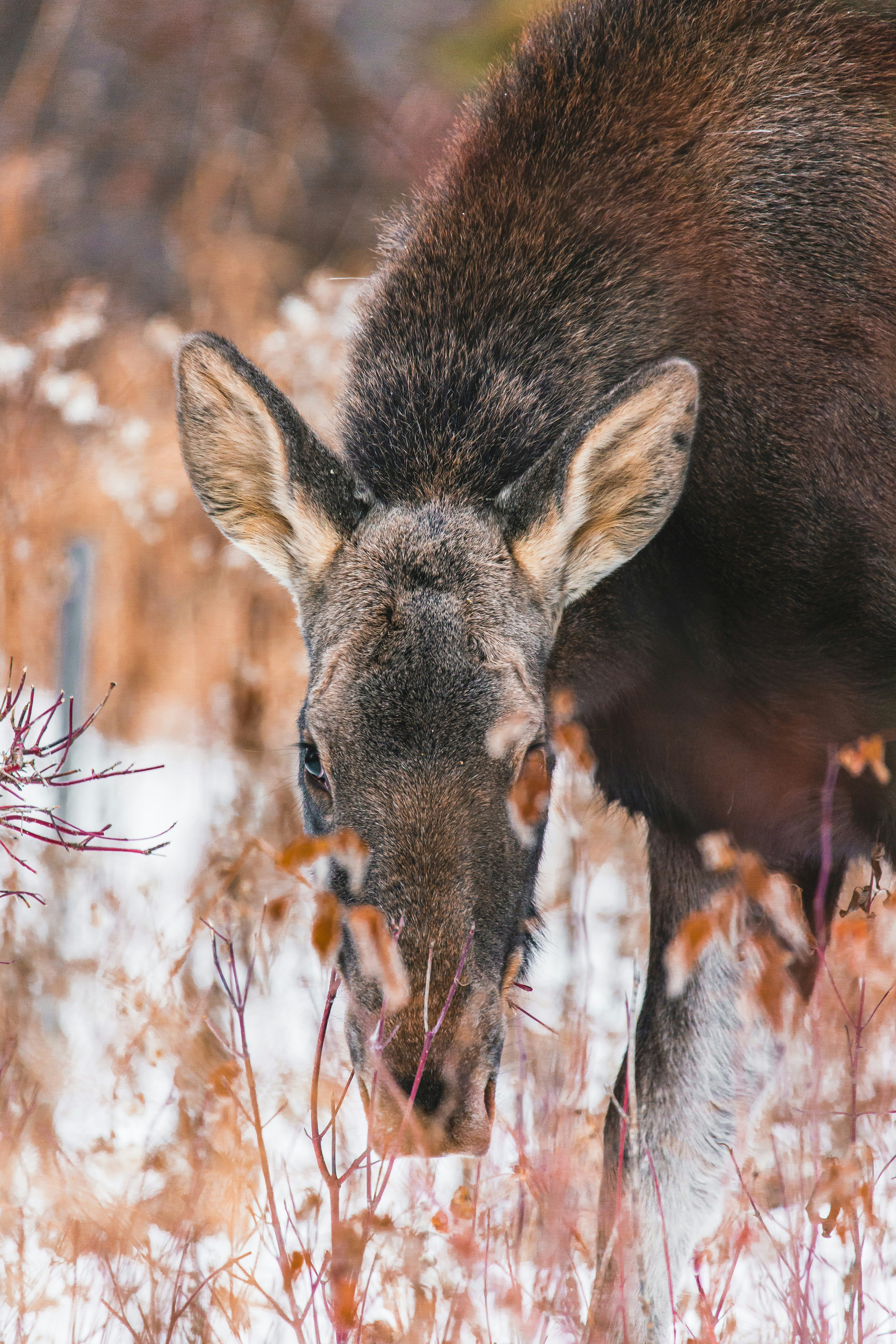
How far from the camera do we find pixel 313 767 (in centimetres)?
327

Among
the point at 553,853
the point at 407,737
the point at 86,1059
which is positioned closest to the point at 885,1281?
the point at 407,737

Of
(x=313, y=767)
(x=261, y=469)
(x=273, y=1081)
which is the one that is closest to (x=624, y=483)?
(x=261, y=469)

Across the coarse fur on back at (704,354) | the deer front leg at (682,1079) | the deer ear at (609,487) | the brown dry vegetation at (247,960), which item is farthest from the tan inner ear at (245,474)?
the deer front leg at (682,1079)

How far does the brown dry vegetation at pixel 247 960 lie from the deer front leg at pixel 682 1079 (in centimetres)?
15

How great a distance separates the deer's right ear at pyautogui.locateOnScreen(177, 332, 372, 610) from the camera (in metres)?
3.41

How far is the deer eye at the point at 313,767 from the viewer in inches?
127

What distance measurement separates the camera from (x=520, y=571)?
3455mm

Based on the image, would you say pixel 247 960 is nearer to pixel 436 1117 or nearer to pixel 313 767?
pixel 313 767

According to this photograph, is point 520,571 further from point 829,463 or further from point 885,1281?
point 885,1281

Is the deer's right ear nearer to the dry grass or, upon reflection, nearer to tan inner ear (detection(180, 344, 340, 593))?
tan inner ear (detection(180, 344, 340, 593))

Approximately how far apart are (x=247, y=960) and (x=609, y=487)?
2398mm

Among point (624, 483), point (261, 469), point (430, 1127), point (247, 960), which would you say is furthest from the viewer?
point (247, 960)

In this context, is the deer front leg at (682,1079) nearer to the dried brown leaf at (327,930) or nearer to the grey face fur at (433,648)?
the grey face fur at (433,648)

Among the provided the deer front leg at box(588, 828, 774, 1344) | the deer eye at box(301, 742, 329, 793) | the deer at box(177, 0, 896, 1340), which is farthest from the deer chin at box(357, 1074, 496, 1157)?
the deer front leg at box(588, 828, 774, 1344)
